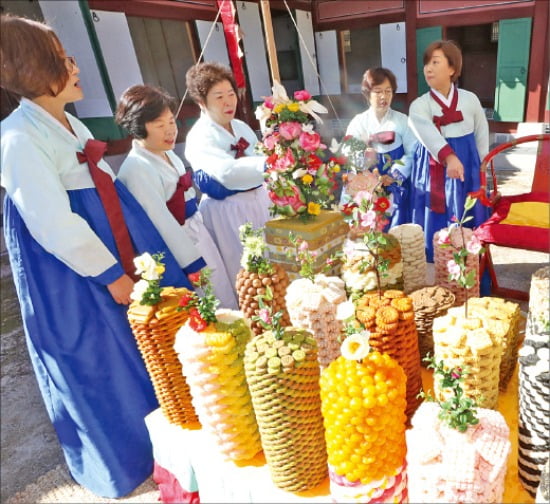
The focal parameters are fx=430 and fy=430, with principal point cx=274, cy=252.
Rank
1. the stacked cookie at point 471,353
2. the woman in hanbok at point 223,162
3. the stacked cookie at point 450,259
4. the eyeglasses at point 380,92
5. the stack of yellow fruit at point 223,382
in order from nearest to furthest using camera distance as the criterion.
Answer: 1. the stacked cookie at point 471,353
2. the stack of yellow fruit at point 223,382
3. the stacked cookie at point 450,259
4. the woman in hanbok at point 223,162
5. the eyeglasses at point 380,92

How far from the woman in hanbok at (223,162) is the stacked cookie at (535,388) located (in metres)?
1.13

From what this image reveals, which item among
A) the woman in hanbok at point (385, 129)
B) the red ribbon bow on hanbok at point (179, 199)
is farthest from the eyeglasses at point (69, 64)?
the woman in hanbok at point (385, 129)

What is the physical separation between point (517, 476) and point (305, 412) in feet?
1.36

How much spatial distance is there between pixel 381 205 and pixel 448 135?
144cm

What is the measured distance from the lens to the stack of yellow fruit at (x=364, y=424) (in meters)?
0.71

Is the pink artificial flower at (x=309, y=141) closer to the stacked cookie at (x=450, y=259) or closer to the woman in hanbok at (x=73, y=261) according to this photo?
the stacked cookie at (x=450, y=259)

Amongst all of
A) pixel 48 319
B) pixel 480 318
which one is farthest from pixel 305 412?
pixel 48 319

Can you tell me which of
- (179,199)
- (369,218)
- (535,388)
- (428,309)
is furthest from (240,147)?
(535,388)

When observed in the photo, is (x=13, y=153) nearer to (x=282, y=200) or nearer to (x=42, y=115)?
(x=42, y=115)

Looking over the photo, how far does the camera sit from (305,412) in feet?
2.73

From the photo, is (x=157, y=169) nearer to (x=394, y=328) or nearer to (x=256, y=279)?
(x=256, y=279)

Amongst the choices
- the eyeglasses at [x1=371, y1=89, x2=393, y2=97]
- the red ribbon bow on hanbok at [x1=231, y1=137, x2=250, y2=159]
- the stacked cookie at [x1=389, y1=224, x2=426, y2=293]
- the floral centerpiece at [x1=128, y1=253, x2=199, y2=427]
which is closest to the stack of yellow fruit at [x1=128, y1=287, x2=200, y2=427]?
the floral centerpiece at [x1=128, y1=253, x2=199, y2=427]

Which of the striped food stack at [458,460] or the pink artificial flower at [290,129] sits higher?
the pink artificial flower at [290,129]

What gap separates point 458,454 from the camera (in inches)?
25.0
